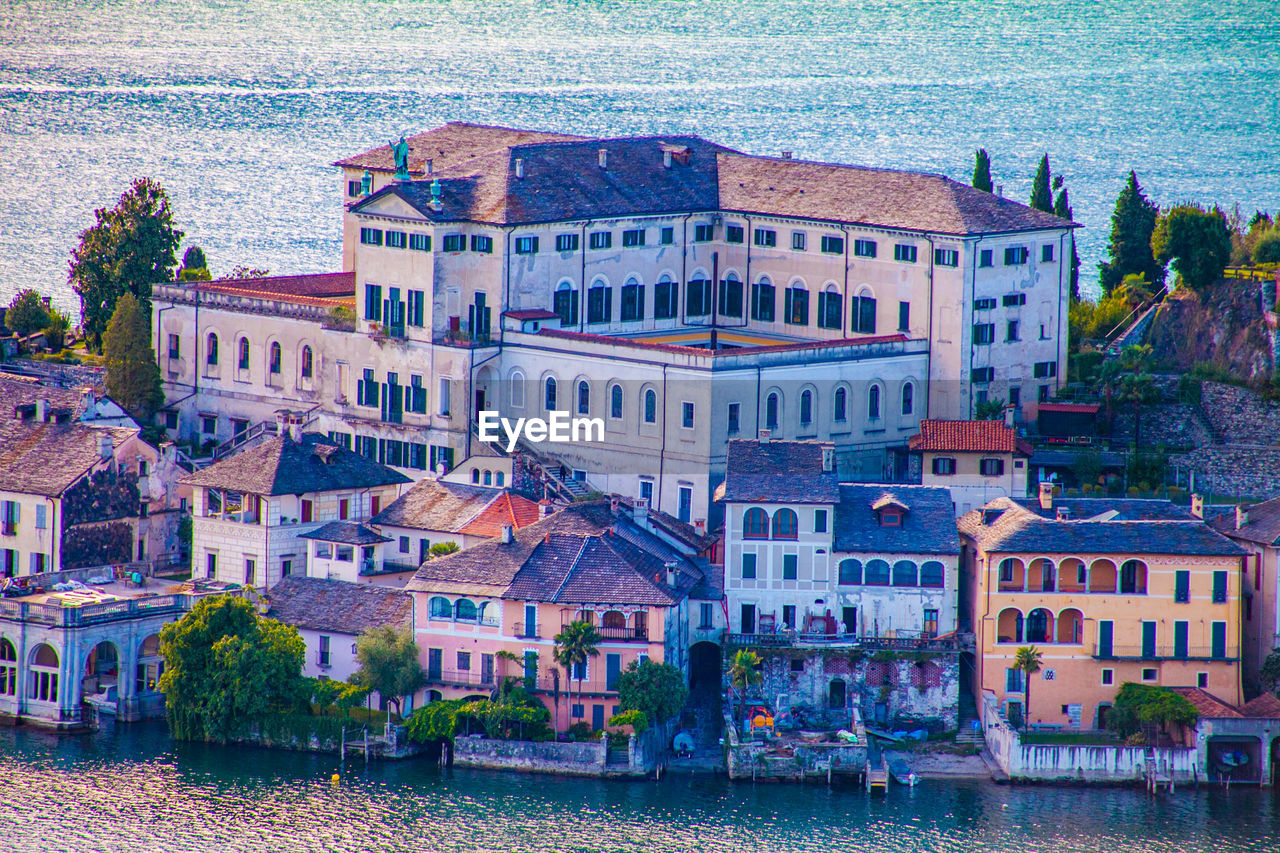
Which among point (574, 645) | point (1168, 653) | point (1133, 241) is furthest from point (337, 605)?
point (1133, 241)

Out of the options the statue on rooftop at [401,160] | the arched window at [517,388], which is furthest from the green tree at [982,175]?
the arched window at [517,388]

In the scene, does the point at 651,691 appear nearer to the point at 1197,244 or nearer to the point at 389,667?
the point at 389,667

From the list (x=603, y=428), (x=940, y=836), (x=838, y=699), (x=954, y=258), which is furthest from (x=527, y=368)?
(x=940, y=836)

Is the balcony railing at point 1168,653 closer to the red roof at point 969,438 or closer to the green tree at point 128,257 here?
the red roof at point 969,438

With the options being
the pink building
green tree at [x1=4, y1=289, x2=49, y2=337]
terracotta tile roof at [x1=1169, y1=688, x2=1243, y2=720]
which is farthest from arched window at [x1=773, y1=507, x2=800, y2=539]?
green tree at [x1=4, y1=289, x2=49, y2=337]

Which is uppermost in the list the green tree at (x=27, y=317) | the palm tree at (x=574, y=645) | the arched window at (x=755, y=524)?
the green tree at (x=27, y=317)
